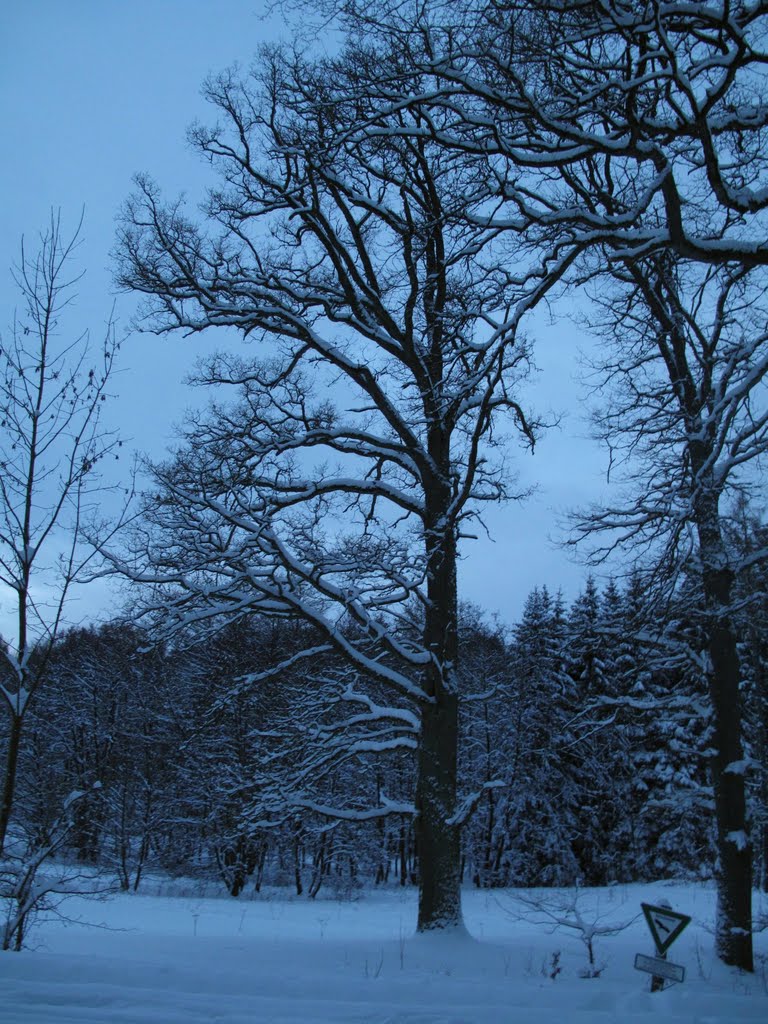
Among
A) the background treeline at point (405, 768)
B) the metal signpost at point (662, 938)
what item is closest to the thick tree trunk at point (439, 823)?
the metal signpost at point (662, 938)

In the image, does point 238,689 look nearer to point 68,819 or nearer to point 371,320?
point 68,819

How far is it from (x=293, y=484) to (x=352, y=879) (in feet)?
72.3

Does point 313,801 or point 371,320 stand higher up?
point 371,320

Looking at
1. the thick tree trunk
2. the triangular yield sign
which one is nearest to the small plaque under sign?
the triangular yield sign

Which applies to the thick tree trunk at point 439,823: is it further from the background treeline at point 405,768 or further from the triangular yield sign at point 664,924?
the background treeline at point 405,768

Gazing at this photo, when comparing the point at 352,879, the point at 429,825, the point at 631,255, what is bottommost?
the point at 352,879

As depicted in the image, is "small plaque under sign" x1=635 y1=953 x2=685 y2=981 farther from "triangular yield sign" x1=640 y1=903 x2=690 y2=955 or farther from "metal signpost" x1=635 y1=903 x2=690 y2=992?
"triangular yield sign" x1=640 y1=903 x2=690 y2=955

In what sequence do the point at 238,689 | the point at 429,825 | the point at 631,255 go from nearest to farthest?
the point at 631,255 → the point at 429,825 → the point at 238,689

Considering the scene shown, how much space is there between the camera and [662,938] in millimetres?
6059

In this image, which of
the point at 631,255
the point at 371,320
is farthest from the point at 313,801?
the point at 631,255

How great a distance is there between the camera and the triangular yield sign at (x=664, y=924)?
6039mm

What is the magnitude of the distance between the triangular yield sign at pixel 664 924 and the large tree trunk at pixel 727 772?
3844 mm

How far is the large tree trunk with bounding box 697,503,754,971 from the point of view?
9.34 m

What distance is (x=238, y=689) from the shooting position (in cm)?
1062
